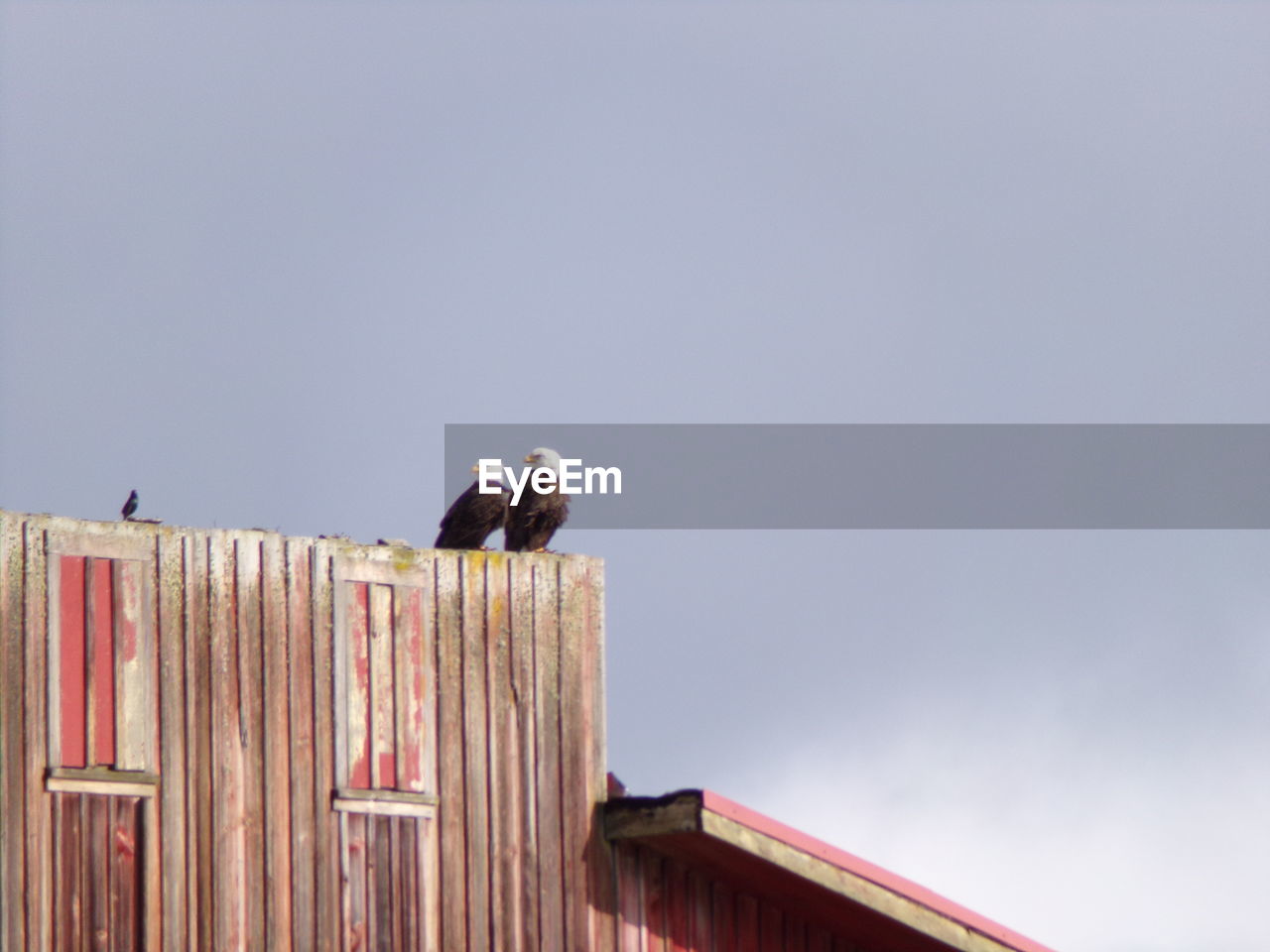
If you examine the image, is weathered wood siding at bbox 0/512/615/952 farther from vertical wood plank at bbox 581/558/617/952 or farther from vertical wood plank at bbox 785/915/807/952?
vertical wood plank at bbox 785/915/807/952

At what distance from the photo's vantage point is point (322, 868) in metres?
12.0

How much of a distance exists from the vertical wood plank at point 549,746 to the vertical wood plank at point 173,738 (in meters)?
2.26

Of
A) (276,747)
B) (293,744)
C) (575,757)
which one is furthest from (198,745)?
(575,757)

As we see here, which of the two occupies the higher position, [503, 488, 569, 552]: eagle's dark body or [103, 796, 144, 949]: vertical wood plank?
[503, 488, 569, 552]: eagle's dark body

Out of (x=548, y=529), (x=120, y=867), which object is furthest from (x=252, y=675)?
(x=548, y=529)

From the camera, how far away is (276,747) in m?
12.0

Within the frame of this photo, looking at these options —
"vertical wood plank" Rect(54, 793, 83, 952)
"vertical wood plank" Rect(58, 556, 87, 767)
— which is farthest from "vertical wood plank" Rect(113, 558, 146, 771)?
"vertical wood plank" Rect(54, 793, 83, 952)

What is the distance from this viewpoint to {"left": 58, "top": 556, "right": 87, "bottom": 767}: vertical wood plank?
11.3 metres

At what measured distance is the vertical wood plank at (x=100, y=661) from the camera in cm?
1135

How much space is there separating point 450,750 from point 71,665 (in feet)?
7.69

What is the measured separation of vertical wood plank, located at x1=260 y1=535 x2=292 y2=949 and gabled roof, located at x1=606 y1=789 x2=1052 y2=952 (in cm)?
213

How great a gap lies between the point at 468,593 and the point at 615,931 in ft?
7.18

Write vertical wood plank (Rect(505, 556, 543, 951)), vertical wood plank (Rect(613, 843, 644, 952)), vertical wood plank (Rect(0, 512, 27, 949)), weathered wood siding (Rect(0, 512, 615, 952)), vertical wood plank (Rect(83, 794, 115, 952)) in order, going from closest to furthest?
1. vertical wood plank (Rect(0, 512, 27, 949))
2. vertical wood plank (Rect(83, 794, 115, 952))
3. weathered wood siding (Rect(0, 512, 615, 952))
4. vertical wood plank (Rect(505, 556, 543, 951))
5. vertical wood plank (Rect(613, 843, 644, 952))

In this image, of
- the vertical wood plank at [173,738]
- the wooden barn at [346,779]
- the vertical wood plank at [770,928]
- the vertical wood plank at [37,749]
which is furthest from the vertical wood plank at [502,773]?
the vertical wood plank at [37,749]
